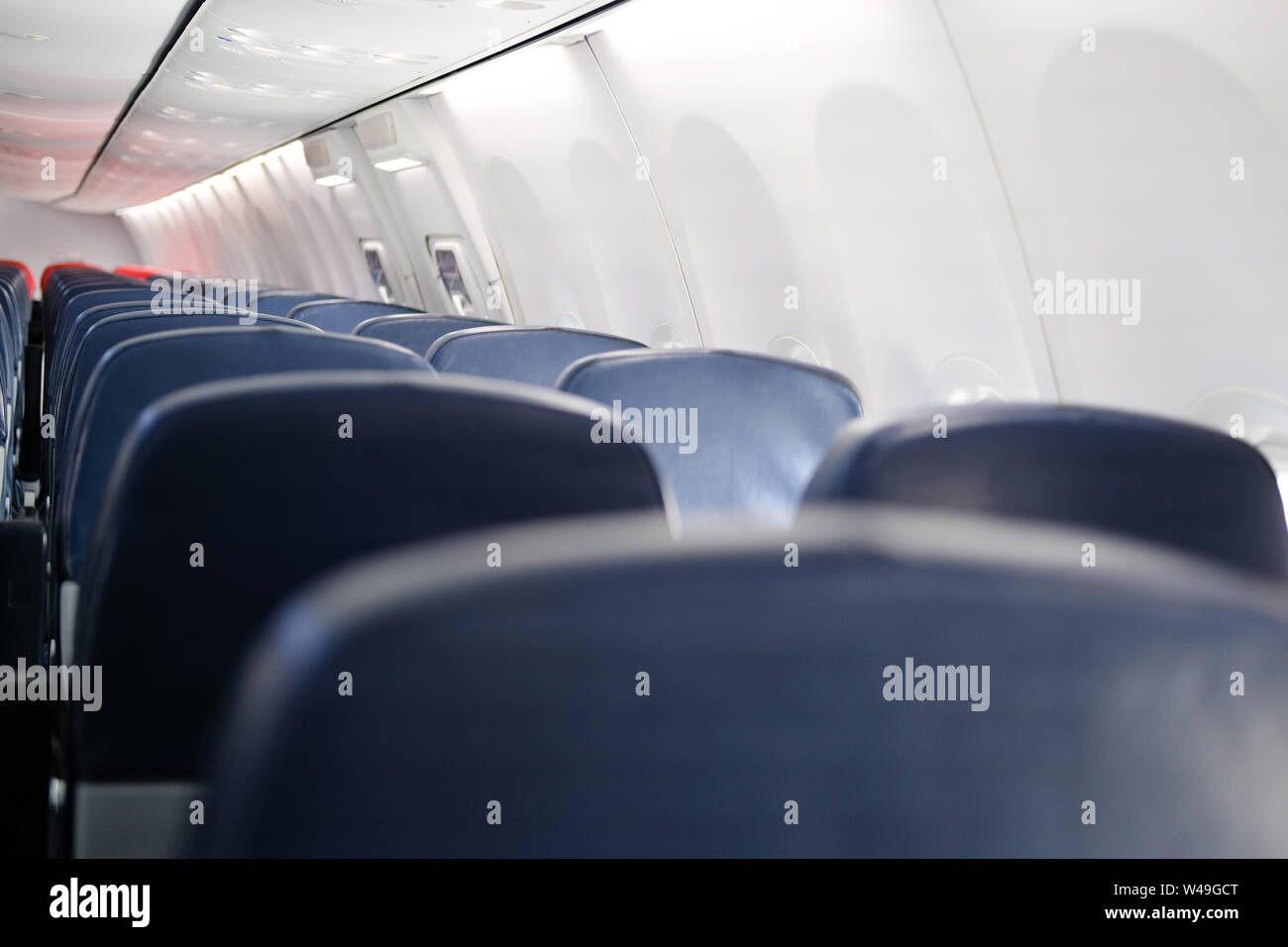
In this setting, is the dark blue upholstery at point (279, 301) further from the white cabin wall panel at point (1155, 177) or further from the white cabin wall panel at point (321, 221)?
the white cabin wall panel at point (321, 221)

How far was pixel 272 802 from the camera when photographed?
61cm

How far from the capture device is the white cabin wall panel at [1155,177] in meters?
3.76

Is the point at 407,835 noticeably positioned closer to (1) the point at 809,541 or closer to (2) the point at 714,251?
(1) the point at 809,541

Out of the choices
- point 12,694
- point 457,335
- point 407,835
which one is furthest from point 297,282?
point 407,835

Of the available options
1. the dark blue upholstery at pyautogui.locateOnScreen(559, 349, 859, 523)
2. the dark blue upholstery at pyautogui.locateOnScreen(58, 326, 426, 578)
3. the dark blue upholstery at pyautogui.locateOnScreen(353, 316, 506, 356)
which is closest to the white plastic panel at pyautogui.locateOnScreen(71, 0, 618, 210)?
the dark blue upholstery at pyautogui.locateOnScreen(353, 316, 506, 356)

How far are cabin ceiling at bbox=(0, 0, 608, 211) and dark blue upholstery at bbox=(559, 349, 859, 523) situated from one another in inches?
162

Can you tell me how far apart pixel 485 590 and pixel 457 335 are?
335cm

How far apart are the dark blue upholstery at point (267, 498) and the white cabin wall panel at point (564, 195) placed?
6.41m

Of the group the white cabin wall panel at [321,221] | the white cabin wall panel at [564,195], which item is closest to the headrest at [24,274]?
the white cabin wall panel at [321,221]

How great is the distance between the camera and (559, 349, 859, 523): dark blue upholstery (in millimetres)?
2600

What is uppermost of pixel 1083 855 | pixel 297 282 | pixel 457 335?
pixel 297 282

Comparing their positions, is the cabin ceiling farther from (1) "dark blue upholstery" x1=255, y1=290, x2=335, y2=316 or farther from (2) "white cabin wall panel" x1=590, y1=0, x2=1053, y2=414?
(1) "dark blue upholstery" x1=255, y1=290, x2=335, y2=316

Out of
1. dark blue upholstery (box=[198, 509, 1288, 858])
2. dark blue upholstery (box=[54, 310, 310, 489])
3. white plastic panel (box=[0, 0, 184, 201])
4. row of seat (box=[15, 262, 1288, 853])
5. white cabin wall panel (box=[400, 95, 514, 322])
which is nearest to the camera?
dark blue upholstery (box=[198, 509, 1288, 858])

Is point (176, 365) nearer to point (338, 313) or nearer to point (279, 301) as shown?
point (338, 313)
